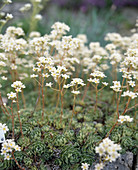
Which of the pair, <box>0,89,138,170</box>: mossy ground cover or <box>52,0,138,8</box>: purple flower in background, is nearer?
<box>0,89,138,170</box>: mossy ground cover

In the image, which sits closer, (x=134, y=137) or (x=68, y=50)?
(x=134, y=137)

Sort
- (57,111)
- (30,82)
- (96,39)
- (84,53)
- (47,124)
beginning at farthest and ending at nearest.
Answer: (96,39), (30,82), (84,53), (57,111), (47,124)

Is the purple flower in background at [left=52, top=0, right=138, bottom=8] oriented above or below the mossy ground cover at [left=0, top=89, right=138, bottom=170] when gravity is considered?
above

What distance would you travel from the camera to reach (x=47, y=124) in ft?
8.65

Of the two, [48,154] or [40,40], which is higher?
[40,40]

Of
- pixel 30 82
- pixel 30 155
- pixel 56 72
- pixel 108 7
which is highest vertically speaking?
pixel 108 7

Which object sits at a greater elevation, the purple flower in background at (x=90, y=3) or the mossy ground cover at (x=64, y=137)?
the purple flower in background at (x=90, y=3)

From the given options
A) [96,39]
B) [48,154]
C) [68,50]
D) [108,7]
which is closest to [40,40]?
[68,50]

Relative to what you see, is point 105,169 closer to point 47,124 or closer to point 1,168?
point 47,124

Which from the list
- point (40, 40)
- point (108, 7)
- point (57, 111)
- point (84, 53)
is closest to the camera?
point (40, 40)

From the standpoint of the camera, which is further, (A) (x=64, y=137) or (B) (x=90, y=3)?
(B) (x=90, y=3)

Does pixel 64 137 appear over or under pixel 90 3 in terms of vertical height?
under

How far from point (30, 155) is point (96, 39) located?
3728 millimetres

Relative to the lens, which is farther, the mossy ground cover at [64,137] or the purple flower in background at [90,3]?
the purple flower in background at [90,3]
